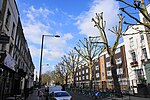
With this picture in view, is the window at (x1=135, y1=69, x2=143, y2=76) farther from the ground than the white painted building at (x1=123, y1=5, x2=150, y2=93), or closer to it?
closer to it

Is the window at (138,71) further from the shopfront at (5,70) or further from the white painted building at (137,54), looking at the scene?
the shopfront at (5,70)

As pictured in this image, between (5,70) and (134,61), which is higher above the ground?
(134,61)

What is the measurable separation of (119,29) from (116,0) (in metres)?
13.5

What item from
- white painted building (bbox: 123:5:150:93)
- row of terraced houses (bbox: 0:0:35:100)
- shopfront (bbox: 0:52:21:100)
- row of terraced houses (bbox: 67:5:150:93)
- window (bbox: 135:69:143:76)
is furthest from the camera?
window (bbox: 135:69:143:76)

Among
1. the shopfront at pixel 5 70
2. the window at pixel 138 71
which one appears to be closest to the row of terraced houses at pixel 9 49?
the shopfront at pixel 5 70

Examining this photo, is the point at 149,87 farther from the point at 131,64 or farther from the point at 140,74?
the point at 131,64

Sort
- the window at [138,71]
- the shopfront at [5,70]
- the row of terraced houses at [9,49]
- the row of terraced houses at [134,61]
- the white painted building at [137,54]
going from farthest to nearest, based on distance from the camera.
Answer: the window at [138,71] < the white painted building at [137,54] < the row of terraced houses at [134,61] < the row of terraced houses at [9,49] < the shopfront at [5,70]

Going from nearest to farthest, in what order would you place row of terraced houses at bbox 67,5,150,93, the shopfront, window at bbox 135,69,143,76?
the shopfront → row of terraced houses at bbox 67,5,150,93 → window at bbox 135,69,143,76

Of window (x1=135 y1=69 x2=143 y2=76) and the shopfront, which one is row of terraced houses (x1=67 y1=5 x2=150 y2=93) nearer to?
window (x1=135 y1=69 x2=143 y2=76)

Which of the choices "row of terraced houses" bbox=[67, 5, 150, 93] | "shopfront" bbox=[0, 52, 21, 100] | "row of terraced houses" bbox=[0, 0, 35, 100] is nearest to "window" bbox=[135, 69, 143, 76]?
"row of terraced houses" bbox=[67, 5, 150, 93]

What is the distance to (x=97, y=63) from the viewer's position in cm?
6172

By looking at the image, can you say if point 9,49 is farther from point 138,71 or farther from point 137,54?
point 137,54

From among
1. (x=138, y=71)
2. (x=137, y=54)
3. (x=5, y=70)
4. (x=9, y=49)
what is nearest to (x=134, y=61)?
(x=137, y=54)

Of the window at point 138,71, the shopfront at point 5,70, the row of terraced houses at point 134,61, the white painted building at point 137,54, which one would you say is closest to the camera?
the shopfront at point 5,70
